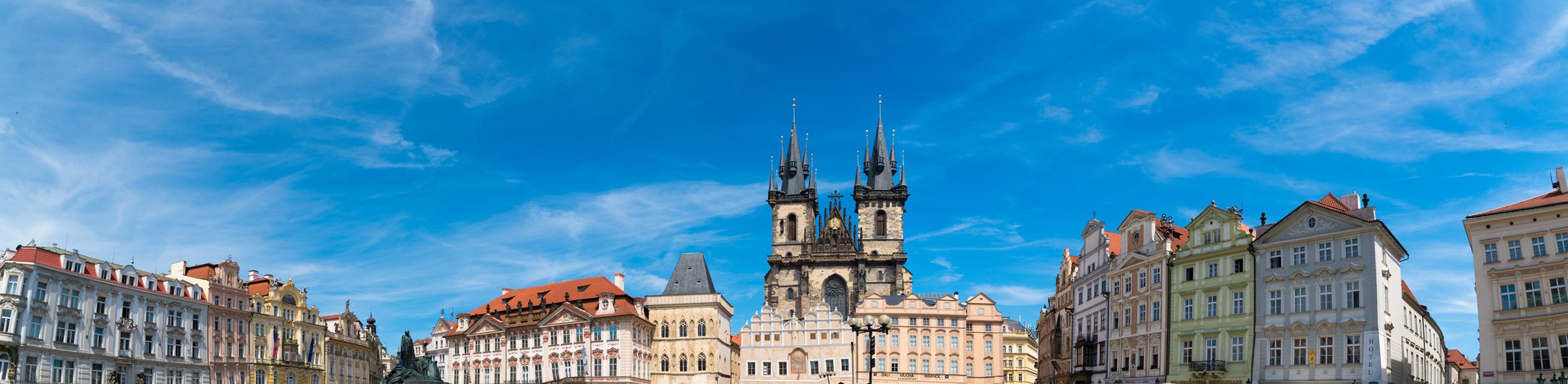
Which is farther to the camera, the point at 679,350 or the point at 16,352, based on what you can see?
the point at 679,350

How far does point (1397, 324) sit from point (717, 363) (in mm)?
50181

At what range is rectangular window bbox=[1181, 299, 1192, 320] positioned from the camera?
5925 centimetres

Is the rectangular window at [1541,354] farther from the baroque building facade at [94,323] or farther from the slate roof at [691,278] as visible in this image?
the baroque building facade at [94,323]

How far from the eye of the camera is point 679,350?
91250 millimetres

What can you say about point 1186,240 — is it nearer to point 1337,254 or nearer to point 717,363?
point 1337,254

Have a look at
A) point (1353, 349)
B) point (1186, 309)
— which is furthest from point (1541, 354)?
point (1186, 309)

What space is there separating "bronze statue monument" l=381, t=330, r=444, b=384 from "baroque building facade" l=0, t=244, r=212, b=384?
1038 inches

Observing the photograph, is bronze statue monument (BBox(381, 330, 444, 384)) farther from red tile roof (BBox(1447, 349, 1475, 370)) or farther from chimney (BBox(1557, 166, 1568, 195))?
red tile roof (BBox(1447, 349, 1475, 370))

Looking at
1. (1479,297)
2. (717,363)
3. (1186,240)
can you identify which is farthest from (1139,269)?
(717,363)

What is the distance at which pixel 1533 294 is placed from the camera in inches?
1777

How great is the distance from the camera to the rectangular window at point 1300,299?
54.1 metres

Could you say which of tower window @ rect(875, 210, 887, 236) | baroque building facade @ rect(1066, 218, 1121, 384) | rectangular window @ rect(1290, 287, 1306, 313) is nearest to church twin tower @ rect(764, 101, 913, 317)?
tower window @ rect(875, 210, 887, 236)

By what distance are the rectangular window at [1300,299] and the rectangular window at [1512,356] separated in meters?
9.38

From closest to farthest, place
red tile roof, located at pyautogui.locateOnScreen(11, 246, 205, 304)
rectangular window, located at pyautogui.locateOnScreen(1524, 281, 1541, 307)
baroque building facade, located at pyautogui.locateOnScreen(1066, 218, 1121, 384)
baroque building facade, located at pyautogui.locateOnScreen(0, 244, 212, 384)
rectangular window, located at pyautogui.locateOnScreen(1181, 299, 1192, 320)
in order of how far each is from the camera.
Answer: rectangular window, located at pyautogui.locateOnScreen(1524, 281, 1541, 307) < rectangular window, located at pyautogui.locateOnScreen(1181, 299, 1192, 320) < baroque building facade, located at pyautogui.locateOnScreen(0, 244, 212, 384) < red tile roof, located at pyautogui.locateOnScreen(11, 246, 205, 304) < baroque building facade, located at pyautogui.locateOnScreen(1066, 218, 1121, 384)
